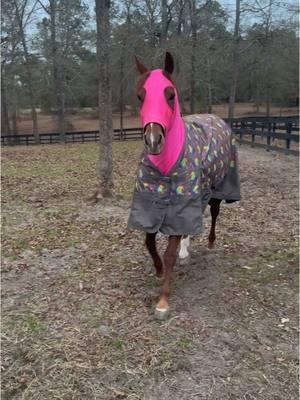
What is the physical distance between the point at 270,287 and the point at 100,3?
17.8ft

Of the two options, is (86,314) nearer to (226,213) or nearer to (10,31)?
(226,213)

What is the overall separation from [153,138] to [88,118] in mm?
43645

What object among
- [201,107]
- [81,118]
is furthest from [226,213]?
[81,118]

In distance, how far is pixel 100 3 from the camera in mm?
6715

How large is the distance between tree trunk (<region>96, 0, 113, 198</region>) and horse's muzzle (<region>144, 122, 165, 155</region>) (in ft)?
14.3

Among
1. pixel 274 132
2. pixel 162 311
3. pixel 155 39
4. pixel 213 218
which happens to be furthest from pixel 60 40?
pixel 162 311

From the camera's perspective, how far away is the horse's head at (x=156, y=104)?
2.86 metres

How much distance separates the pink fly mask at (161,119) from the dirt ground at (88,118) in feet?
112

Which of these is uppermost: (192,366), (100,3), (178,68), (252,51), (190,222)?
(252,51)

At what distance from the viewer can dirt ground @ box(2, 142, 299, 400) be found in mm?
2562

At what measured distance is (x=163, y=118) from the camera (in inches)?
116

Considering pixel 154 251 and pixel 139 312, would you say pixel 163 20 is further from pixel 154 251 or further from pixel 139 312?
pixel 139 312

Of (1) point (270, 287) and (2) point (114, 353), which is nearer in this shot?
(2) point (114, 353)

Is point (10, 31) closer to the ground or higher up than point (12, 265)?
higher up
